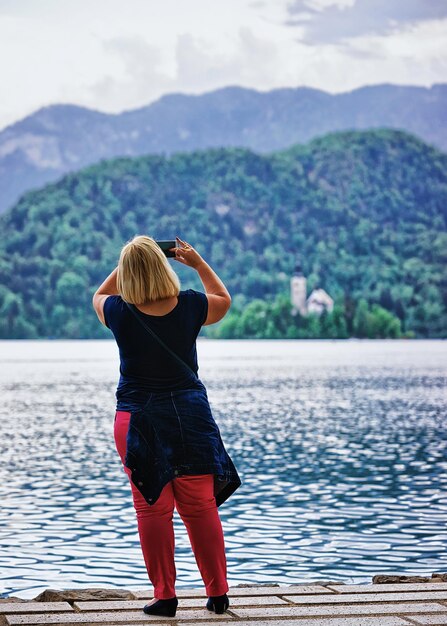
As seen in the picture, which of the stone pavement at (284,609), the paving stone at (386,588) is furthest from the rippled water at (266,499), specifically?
the stone pavement at (284,609)

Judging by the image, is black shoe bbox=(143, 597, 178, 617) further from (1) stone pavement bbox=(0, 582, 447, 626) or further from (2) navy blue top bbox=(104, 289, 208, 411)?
(2) navy blue top bbox=(104, 289, 208, 411)

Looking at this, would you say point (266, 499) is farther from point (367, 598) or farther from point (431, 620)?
point (431, 620)

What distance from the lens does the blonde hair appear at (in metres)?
5.15

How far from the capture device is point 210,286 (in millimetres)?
5492

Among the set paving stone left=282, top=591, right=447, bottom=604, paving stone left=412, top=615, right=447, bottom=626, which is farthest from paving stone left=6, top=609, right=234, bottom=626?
paving stone left=412, top=615, right=447, bottom=626

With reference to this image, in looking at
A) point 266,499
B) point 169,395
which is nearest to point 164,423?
point 169,395

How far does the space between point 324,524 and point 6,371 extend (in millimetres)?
57577

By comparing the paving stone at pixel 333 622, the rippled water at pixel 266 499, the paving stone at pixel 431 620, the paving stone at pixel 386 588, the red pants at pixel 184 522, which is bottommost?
the rippled water at pixel 266 499

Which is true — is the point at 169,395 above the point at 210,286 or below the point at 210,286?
below

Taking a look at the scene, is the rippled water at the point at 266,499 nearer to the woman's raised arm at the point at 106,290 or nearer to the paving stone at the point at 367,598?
the paving stone at the point at 367,598

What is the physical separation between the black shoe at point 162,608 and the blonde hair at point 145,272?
135cm

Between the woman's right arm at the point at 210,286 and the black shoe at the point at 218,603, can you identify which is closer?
the black shoe at the point at 218,603

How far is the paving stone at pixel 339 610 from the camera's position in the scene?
5.00 metres

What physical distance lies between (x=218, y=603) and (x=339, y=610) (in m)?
0.54
